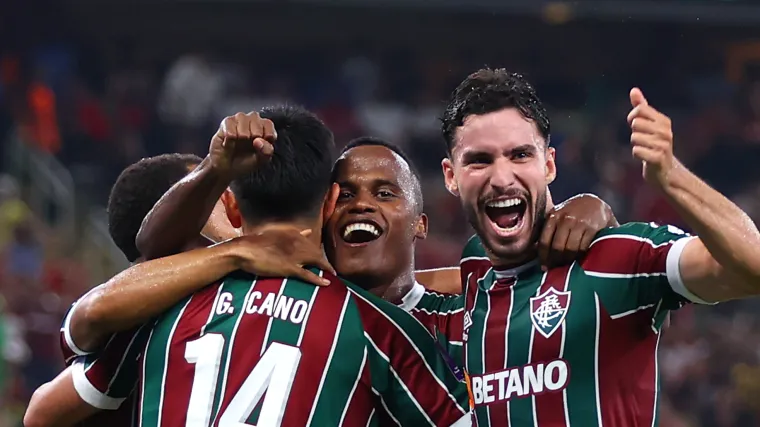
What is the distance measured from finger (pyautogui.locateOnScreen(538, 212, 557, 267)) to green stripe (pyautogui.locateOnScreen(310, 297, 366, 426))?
20.6 inches

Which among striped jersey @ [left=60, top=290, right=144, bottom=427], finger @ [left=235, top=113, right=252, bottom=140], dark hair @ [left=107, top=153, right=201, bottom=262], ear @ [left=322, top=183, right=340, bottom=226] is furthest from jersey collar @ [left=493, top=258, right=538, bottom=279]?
dark hair @ [left=107, top=153, right=201, bottom=262]

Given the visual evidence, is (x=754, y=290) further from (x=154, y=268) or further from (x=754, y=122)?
(x=754, y=122)

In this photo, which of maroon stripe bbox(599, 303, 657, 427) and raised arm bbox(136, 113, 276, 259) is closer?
raised arm bbox(136, 113, 276, 259)

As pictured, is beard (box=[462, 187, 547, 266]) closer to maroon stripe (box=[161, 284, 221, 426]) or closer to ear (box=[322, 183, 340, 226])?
ear (box=[322, 183, 340, 226])

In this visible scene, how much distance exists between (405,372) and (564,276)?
1.55ft

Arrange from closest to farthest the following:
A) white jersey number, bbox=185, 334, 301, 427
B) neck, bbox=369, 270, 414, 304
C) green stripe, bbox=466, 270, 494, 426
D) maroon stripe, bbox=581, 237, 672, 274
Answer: white jersey number, bbox=185, 334, 301, 427 < maroon stripe, bbox=581, 237, 672, 274 < green stripe, bbox=466, 270, 494, 426 < neck, bbox=369, 270, 414, 304

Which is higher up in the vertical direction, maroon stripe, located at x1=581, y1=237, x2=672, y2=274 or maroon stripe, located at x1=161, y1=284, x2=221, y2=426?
maroon stripe, located at x1=581, y1=237, x2=672, y2=274

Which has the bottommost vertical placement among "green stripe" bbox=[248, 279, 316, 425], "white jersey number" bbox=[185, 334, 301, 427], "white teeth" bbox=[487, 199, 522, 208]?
"white jersey number" bbox=[185, 334, 301, 427]

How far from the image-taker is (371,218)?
2939 mm

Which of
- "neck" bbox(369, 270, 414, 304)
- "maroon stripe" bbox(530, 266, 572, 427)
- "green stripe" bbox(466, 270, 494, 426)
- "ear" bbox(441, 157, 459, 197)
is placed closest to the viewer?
"maroon stripe" bbox(530, 266, 572, 427)

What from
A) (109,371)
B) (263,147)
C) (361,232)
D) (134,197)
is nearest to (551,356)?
(361,232)

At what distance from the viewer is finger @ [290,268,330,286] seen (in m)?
2.42

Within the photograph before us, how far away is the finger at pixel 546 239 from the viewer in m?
2.62

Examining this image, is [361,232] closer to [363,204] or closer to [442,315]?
[363,204]
